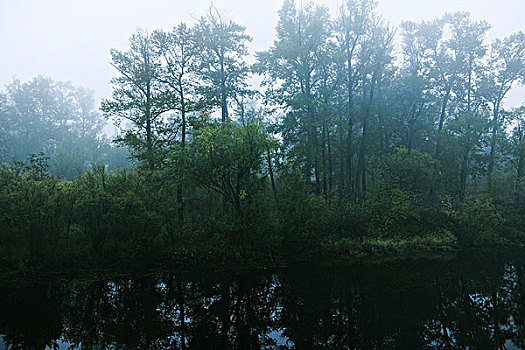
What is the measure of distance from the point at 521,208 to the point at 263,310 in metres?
21.2

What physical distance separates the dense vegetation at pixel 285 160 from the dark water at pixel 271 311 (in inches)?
95.7

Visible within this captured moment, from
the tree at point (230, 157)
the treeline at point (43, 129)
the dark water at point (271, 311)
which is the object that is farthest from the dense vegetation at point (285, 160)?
the treeline at point (43, 129)

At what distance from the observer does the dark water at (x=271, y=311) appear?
6.21 meters

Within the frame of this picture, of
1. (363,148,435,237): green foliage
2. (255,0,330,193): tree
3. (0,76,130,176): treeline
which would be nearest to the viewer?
(363,148,435,237): green foliage

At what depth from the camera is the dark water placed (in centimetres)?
621

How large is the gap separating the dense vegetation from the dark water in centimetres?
243

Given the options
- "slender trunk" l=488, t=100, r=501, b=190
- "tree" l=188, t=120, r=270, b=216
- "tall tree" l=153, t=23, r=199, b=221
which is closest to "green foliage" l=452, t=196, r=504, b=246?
"slender trunk" l=488, t=100, r=501, b=190

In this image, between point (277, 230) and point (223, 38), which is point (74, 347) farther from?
point (223, 38)

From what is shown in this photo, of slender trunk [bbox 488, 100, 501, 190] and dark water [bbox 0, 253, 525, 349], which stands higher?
slender trunk [bbox 488, 100, 501, 190]

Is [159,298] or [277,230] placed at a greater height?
[277,230]

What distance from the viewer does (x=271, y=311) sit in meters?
7.73

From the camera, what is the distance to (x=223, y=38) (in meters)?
20.0

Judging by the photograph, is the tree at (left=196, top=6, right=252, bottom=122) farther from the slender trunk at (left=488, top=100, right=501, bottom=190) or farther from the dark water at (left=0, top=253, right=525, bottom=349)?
the slender trunk at (left=488, top=100, right=501, bottom=190)

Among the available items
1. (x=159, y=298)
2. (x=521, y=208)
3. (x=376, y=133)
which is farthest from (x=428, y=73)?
(x=159, y=298)
